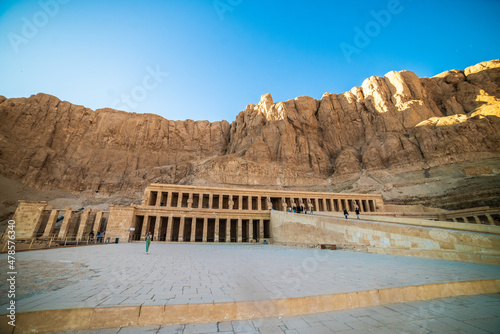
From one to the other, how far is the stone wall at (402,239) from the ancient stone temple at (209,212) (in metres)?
9.74

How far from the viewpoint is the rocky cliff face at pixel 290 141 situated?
45.7m

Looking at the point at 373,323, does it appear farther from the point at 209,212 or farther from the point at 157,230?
the point at 157,230

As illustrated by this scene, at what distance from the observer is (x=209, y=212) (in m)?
30.0

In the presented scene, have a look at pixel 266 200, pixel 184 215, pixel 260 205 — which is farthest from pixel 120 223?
pixel 266 200

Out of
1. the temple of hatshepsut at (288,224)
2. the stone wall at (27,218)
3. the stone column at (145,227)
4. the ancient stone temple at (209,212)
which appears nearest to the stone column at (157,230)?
the ancient stone temple at (209,212)

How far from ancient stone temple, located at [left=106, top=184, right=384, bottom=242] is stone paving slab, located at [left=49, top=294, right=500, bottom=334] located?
23.2 metres

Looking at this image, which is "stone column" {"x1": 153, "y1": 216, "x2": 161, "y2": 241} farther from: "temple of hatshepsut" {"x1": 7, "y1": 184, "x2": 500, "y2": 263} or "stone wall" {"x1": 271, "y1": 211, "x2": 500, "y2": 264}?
→ "stone wall" {"x1": 271, "y1": 211, "x2": 500, "y2": 264}

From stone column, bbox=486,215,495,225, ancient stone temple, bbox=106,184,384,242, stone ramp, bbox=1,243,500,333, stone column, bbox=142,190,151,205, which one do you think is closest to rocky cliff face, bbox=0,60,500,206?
stone column, bbox=486,215,495,225

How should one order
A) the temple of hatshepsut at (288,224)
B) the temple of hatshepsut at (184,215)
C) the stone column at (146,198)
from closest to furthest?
the temple of hatshepsut at (288,224), the temple of hatshepsut at (184,215), the stone column at (146,198)

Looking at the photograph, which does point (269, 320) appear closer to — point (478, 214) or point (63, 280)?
point (63, 280)

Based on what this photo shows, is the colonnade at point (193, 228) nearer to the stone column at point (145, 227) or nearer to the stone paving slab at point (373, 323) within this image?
the stone column at point (145, 227)

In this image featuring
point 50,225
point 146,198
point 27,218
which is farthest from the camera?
point 146,198

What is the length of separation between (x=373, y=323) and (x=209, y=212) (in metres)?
28.0

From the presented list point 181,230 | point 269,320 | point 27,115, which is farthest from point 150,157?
point 269,320
